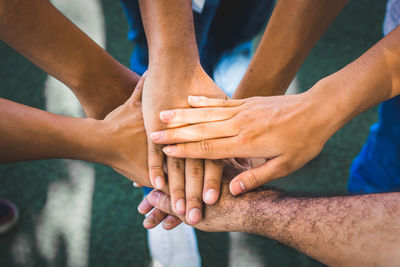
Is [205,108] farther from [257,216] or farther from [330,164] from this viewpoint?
[330,164]

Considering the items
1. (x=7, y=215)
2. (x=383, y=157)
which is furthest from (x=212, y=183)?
(x=7, y=215)

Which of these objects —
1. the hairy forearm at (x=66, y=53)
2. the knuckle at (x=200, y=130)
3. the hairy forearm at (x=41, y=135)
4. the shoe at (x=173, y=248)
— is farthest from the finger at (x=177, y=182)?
the shoe at (x=173, y=248)

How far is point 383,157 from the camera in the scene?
46.8 inches

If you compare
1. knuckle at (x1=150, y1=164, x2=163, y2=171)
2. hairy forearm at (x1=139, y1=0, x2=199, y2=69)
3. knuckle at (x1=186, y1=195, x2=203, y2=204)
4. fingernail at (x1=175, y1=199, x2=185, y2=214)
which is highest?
hairy forearm at (x1=139, y1=0, x2=199, y2=69)

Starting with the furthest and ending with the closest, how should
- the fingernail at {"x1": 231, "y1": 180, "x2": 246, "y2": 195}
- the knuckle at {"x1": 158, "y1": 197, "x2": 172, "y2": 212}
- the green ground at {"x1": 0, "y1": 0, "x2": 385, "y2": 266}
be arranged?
1. the green ground at {"x1": 0, "y1": 0, "x2": 385, "y2": 266}
2. the knuckle at {"x1": 158, "y1": 197, "x2": 172, "y2": 212}
3. the fingernail at {"x1": 231, "y1": 180, "x2": 246, "y2": 195}

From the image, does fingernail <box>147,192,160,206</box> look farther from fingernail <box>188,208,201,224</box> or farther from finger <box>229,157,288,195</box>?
finger <box>229,157,288,195</box>

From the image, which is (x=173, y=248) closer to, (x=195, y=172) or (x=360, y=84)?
(x=195, y=172)

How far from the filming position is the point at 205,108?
0.93m

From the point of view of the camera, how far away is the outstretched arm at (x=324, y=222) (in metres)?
0.67

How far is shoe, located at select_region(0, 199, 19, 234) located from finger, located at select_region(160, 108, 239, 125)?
101 centimetres

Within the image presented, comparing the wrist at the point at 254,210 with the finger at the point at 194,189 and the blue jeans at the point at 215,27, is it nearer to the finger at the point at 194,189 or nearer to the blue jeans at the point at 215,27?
the finger at the point at 194,189

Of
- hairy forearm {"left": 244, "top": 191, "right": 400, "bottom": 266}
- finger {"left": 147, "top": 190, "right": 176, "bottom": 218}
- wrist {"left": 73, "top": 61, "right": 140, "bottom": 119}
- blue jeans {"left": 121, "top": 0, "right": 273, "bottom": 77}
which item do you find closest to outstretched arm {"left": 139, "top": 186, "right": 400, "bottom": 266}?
hairy forearm {"left": 244, "top": 191, "right": 400, "bottom": 266}

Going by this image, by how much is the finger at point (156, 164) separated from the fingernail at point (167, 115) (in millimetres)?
99

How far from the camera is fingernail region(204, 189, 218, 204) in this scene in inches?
35.9
